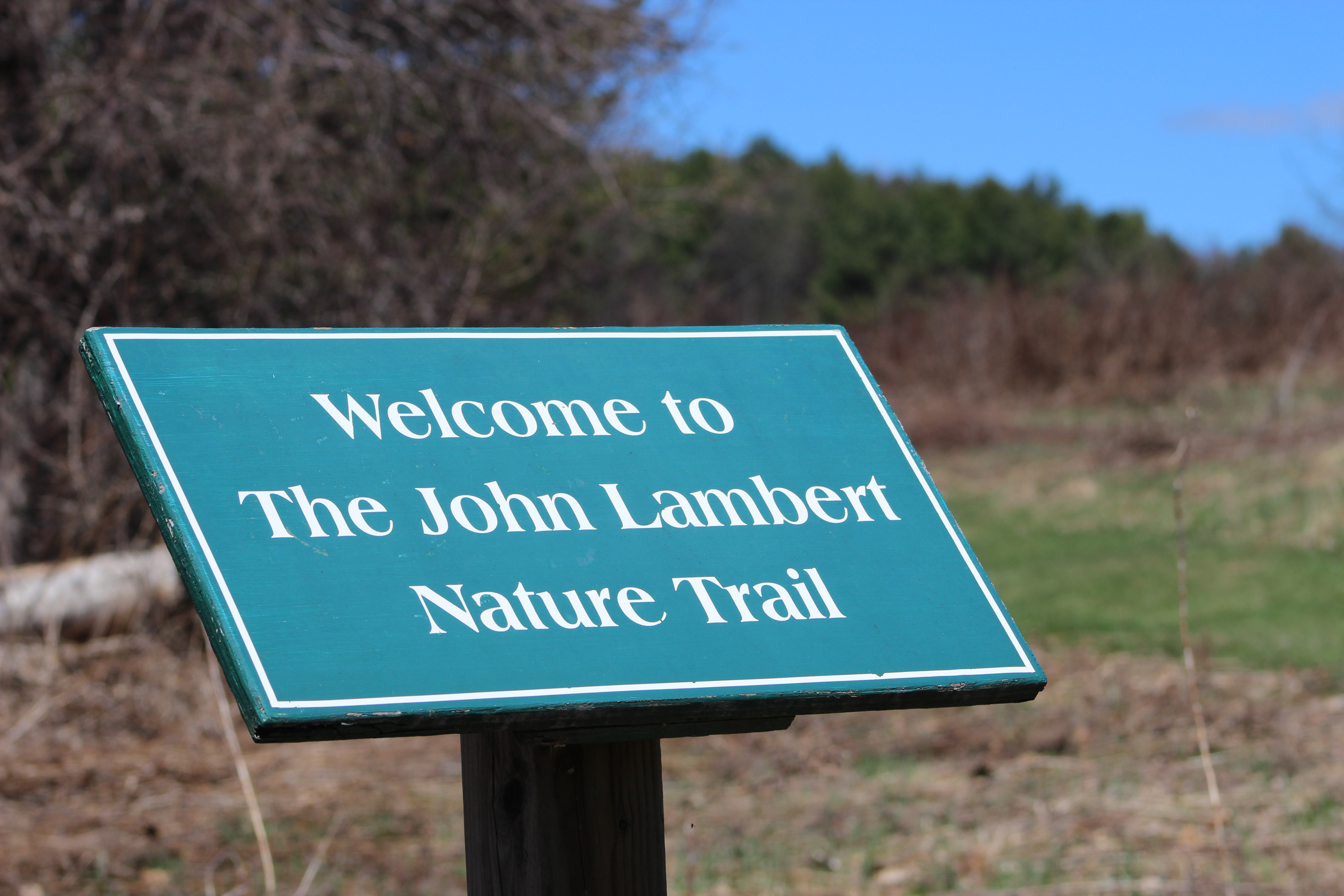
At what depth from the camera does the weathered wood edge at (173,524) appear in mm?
1481

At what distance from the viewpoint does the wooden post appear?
5.91 feet

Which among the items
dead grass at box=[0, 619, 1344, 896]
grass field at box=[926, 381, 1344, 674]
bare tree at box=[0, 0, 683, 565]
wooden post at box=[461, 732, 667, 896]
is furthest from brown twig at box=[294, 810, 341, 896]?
grass field at box=[926, 381, 1344, 674]

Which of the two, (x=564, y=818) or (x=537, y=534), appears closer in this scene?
(x=537, y=534)

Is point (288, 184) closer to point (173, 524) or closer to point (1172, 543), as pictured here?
point (173, 524)

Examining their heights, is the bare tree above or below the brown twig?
above

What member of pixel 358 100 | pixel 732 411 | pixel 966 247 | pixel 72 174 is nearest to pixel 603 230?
pixel 358 100

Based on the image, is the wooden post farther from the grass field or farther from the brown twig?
the grass field

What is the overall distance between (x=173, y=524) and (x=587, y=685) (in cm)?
50

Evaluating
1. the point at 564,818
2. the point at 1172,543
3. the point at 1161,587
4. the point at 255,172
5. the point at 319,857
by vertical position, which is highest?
the point at 255,172

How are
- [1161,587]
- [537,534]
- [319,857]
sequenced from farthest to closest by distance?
[1161,587] < [319,857] < [537,534]

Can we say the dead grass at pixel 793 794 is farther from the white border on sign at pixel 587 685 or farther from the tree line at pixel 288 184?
the white border on sign at pixel 587 685

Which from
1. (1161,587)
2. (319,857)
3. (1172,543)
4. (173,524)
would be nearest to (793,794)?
(319,857)

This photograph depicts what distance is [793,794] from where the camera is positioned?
5121mm

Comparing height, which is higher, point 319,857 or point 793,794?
point 793,794
